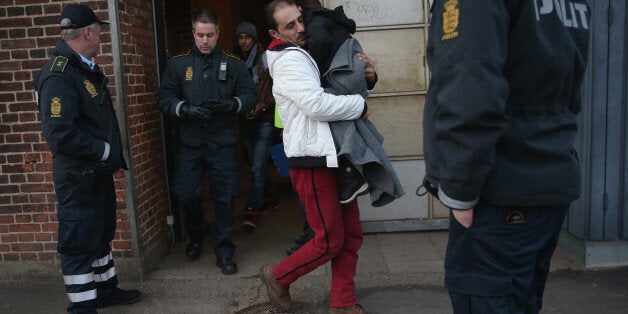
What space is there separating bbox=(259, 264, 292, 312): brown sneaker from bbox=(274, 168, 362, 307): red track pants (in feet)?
0.20

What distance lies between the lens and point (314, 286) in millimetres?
4332

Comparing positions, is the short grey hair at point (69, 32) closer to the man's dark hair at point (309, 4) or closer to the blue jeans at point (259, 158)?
the man's dark hair at point (309, 4)

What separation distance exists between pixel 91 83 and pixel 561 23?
2871mm

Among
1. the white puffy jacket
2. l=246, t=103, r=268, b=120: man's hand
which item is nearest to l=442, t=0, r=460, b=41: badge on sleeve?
the white puffy jacket

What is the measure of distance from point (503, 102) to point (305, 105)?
1.48 metres

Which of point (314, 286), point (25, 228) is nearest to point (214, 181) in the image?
point (314, 286)

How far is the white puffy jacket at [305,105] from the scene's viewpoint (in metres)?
3.21

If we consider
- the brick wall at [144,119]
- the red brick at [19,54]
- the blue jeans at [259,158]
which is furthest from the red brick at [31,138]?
the blue jeans at [259,158]

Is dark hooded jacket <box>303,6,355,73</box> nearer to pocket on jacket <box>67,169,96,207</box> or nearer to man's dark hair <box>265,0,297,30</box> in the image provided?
man's dark hair <box>265,0,297,30</box>

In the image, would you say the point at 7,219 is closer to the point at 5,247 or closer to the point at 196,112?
the point at 5,247

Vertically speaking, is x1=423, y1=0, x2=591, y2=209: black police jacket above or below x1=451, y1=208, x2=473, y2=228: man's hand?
above

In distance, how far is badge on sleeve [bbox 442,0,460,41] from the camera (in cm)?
197

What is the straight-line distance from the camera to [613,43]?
13.6 ft

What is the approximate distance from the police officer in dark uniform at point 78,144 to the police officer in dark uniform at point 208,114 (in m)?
0.91
